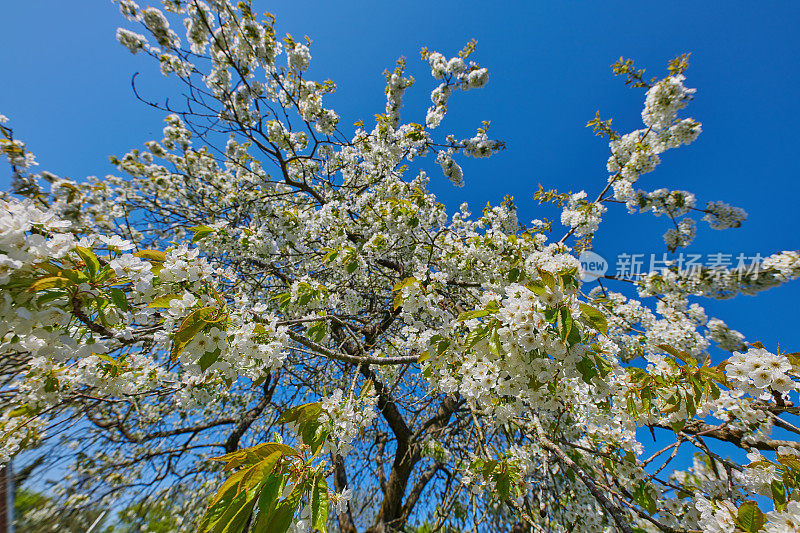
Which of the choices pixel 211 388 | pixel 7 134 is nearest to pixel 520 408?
pixel 211 388

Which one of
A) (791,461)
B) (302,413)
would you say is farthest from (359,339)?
(791,461)

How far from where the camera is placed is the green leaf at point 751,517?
1.21m

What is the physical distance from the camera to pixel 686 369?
1.60 metres

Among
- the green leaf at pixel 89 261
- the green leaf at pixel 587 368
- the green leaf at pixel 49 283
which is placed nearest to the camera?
the green leaf at pixel 49 283

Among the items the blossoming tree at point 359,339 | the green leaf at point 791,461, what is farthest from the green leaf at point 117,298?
the green leaf at point 791,461

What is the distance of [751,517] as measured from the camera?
1225mm

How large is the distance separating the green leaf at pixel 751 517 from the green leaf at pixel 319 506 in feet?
6.00

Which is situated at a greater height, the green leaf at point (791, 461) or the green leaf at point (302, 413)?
the green leaf at point (791, 461)

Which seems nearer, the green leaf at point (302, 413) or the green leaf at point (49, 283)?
the green leaf at point (49, 283)

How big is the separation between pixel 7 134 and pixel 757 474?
6899mm

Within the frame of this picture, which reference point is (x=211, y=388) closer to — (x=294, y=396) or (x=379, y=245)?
(x=294, y=396)

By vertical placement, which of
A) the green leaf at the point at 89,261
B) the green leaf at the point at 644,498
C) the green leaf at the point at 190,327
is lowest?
the green leaf at the point at 644,498

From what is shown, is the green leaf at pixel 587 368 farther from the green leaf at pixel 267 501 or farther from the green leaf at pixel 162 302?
the green leaf at pixel 162 302

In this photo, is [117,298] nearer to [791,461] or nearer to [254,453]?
[254,453]
